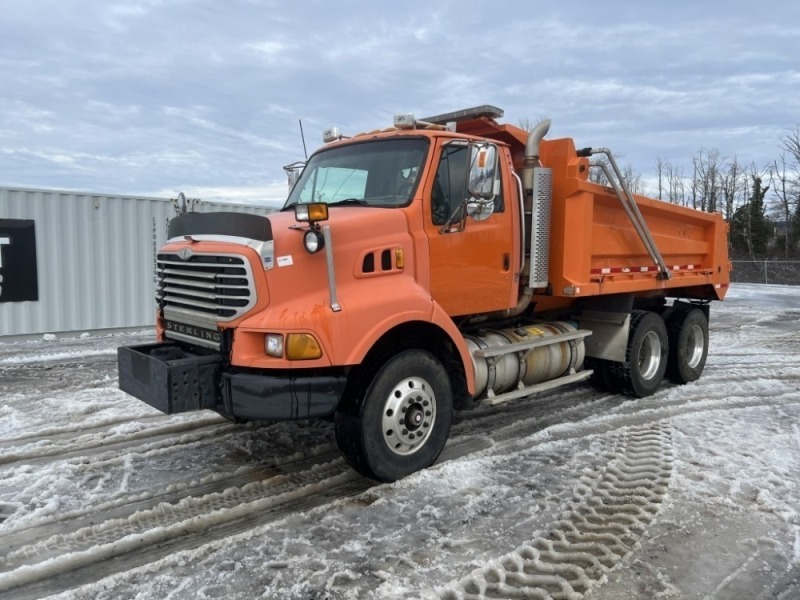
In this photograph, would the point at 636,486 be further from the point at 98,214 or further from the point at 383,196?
the point at 98,214

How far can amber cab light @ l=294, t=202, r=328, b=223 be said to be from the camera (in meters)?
3.90

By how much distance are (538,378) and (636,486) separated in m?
1.72

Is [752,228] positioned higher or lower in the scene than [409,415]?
higher

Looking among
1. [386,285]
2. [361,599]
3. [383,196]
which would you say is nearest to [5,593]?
[361,599]

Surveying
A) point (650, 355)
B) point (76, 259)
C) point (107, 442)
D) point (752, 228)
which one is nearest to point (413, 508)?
point (107, 442)

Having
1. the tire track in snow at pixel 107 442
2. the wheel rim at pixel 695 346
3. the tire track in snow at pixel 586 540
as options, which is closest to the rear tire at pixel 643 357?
the wheel rim at pixel 695 346

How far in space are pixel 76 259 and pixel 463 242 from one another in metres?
9.21

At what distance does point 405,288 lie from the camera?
4.52 m

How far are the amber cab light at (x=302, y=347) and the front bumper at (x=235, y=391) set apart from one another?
172 mm

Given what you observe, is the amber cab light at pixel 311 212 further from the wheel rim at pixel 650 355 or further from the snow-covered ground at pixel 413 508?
the wheel rim at pixel 650 355

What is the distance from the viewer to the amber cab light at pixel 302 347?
13.0 feet

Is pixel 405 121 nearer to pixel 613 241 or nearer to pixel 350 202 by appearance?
pixel 350 202

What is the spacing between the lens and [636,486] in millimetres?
4508

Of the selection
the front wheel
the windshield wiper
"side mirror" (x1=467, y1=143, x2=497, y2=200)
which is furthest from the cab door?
the front wheel
